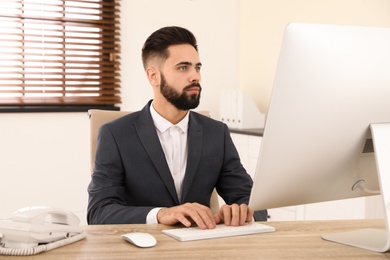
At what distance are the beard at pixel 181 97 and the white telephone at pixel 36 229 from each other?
0.85 meters

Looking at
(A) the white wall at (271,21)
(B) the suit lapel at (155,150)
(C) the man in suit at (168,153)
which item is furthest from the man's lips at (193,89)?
(A) the white wall at (271,21)

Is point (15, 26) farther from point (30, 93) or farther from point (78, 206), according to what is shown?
point (78, 206)

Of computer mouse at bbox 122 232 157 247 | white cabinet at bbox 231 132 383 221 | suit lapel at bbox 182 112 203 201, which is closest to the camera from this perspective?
computer mouse at bbox 122 232 157 247

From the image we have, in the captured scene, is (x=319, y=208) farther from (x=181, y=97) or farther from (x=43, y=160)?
(x=43, y=160)

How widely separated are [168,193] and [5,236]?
81 cm

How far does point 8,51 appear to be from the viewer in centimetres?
409

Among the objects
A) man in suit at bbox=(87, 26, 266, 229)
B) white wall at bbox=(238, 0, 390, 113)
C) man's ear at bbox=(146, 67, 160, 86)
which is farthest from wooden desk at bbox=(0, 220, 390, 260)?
white wall at bbox=(238, 0, 390, 113)

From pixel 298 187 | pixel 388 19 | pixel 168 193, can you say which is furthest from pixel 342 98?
pixel 388 19

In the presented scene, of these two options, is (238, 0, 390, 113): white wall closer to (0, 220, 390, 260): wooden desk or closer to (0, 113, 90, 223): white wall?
(0, 113, 90, 223): white wall

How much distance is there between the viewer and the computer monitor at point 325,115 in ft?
3.71

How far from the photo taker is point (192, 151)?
6.69ft

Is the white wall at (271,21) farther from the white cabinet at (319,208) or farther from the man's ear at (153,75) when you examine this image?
the man's ear at (153,75)

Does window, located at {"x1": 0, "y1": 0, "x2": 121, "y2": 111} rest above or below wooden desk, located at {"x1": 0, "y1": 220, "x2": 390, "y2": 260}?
above

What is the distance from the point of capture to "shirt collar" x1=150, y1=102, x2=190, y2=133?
6.82 feet
